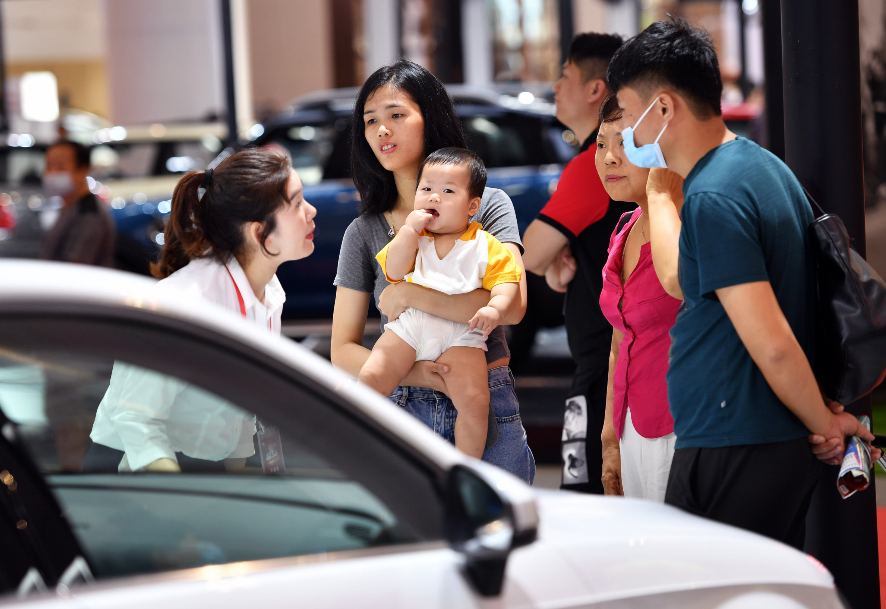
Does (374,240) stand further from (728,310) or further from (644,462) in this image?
(728,310)

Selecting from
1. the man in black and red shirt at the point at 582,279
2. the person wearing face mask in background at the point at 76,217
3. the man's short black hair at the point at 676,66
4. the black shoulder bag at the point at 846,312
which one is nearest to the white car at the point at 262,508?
the black shoulder bag at the point at 846,312

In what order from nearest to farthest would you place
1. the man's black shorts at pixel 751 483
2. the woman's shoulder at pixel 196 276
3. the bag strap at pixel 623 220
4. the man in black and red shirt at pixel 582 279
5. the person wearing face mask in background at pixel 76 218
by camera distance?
the man's black shorts at pixel 751 483
the woman's shoulder at pixel 196 276
the bag strap at pixel 623 220
the man in black and red shirt at pixel 582 279
the person wearing face mask in background at pixel 76 218

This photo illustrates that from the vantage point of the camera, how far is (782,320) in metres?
2.17

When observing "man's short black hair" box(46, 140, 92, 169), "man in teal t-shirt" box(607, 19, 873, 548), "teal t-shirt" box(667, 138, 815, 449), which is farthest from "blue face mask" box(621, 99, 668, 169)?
"man's short black hair" box(46, 140, 92, 169)

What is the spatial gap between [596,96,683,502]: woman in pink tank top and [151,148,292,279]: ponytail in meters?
1.01

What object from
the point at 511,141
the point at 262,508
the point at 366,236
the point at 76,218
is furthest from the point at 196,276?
the point at 511,141

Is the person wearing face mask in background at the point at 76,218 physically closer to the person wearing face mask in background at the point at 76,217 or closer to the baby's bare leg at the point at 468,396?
the person wearing face mask in background at the point at 76,217

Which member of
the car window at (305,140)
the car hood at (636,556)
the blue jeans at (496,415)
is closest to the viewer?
the car hood at (636,556)

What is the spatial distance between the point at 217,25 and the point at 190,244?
15.1m

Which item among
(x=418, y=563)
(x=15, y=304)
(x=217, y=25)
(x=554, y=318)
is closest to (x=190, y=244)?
(x=15, y=304)

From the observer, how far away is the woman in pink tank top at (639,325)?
270 cm

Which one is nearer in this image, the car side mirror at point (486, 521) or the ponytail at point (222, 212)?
the car side mirror at point (486, 521)

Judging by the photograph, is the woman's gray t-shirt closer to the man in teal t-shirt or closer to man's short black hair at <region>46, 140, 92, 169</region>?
the man in teal t-shirt

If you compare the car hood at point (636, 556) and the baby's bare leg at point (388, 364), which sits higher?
the baby's bare leg at point (388, 364)
